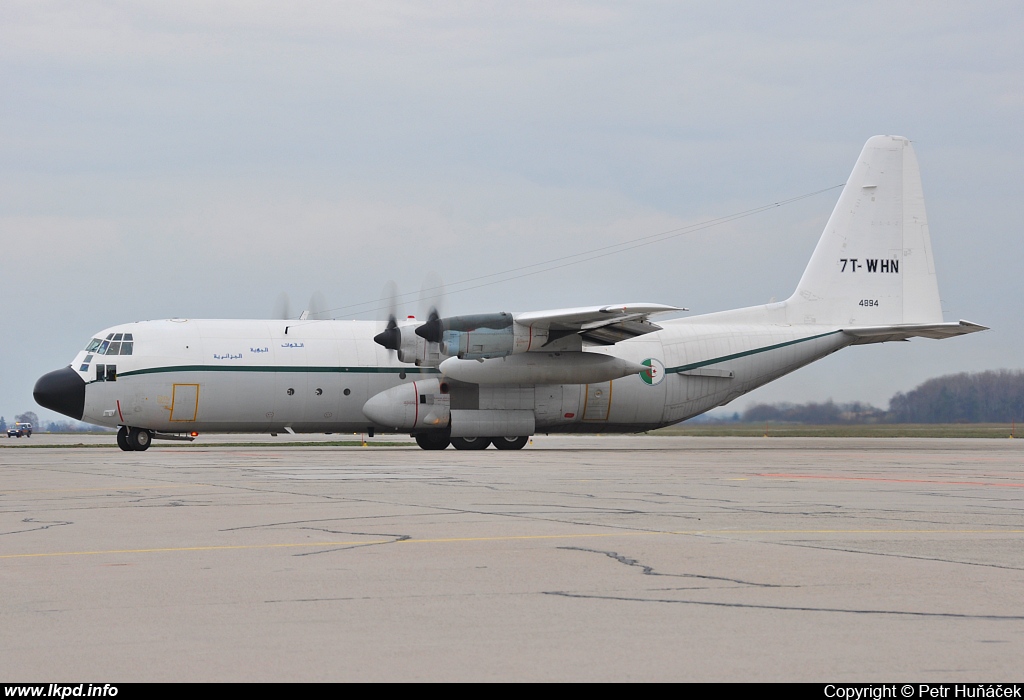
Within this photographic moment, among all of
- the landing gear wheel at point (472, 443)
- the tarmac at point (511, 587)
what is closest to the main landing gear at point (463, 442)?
the landing gear wheel at point (472, 443)

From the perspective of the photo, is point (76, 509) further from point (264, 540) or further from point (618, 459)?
point (618, 459)

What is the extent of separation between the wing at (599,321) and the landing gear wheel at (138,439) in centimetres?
1146

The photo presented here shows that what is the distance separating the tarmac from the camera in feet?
15.4

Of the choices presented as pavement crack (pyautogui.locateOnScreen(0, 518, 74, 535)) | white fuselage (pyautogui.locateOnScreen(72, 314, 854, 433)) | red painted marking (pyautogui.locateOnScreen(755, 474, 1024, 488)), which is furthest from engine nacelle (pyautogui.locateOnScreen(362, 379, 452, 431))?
pavement crack (pyautogui.locateOnScreen(0, 518, 74, 535))

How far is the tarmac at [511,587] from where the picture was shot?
468 cm

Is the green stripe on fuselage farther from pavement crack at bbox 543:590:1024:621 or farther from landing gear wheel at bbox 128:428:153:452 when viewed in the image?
pavement crack at bbox 543:590:1024:621

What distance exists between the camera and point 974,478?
57.3ft

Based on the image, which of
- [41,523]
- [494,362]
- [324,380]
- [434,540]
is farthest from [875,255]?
Answer: [41,523]

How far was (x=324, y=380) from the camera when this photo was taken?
30250 millimetres

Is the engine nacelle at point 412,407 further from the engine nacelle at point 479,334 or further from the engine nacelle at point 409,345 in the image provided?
the engine nacelle at point 479,334

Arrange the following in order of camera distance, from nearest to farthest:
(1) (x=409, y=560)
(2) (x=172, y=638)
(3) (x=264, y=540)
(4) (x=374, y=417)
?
(2) (x=172, y=638) → (1) (x=409, y=560) → (3) (x=264, y=540) → (4) (x=374, y=417)

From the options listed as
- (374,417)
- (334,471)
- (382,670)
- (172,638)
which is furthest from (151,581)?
(374,417)

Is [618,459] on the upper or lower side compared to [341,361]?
lower

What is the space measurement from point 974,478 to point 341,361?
18.4 meters
